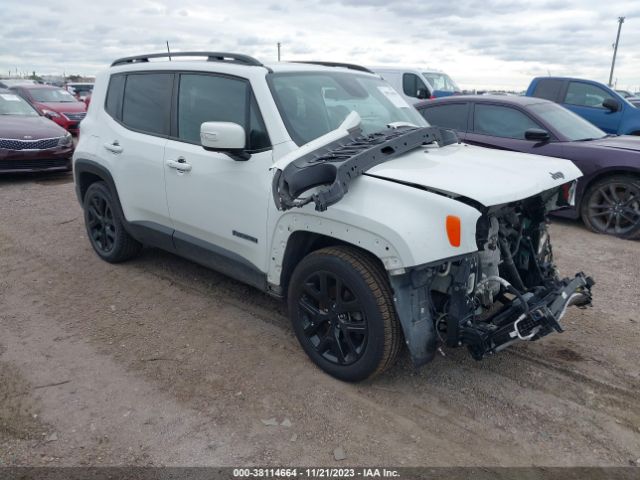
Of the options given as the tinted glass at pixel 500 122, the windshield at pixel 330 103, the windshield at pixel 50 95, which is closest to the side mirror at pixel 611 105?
the tinted glass at pixel 500 122

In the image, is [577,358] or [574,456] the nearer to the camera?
[574,456]

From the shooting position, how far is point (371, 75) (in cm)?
465

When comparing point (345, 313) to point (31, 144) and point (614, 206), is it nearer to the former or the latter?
point (614, 206)

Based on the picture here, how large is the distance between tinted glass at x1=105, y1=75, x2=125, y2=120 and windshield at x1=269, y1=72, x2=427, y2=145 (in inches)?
75.2

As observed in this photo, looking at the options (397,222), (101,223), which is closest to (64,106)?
(101,223)

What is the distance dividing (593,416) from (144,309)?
11.1 ft

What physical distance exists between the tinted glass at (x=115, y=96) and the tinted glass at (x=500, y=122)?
477cm

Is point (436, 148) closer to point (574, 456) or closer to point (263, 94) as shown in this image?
point (263, 94)

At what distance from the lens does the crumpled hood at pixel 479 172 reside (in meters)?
2.86

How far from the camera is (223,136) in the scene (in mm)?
3404

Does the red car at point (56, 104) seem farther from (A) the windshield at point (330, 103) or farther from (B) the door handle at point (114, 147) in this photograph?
(A) the windshield at point (330, 103)

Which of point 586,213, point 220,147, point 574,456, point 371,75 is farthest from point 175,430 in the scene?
point 586,213

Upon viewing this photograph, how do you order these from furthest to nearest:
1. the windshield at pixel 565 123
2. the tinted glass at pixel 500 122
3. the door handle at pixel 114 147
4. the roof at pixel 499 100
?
the roof at pixel 499 100 → the tinted glass at pixel 500 122 → the windshield at pixel 565 123 → the door handle at pixel 114 147

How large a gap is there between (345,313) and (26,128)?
9.16m
